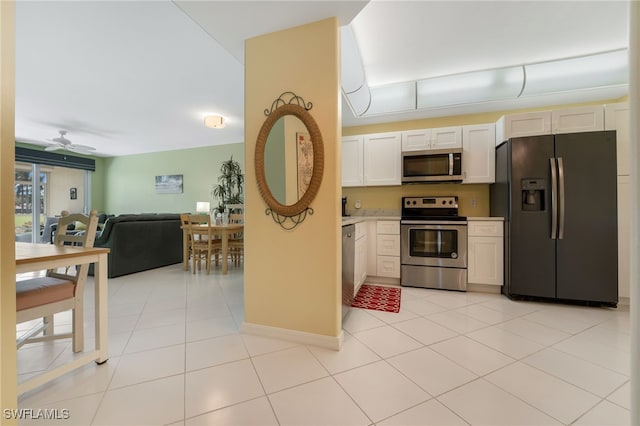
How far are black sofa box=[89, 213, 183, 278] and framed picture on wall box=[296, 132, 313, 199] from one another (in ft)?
10.9

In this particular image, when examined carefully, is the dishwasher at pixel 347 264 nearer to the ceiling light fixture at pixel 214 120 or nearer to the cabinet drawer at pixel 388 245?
the cabinet drawer at pixel 388 245

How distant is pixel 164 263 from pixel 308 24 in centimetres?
437

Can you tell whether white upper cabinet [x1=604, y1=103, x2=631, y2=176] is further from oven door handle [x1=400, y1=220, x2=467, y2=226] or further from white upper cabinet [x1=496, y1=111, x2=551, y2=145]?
oven door handle [x1=400, y1=220, x2=467, y2=226]

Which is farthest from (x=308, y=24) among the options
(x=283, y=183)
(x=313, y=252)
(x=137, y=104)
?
(x=137, y=104)

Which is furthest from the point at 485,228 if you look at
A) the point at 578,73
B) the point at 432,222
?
the point at 578,73

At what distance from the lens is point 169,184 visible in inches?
270

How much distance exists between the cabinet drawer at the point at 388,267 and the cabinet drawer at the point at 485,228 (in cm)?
97

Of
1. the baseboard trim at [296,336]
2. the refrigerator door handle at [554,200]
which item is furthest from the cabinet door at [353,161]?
the baseboard trim at [296,336]

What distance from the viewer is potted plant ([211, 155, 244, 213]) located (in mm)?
5812

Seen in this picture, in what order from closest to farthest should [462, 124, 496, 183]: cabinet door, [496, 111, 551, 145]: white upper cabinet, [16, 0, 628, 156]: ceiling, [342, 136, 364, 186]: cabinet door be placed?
[16, 0, 628, 156]: ceiling → [496, 111, 551, 145]: white upper cabinet → [462, 124, 496, 183]: cabinet door → [342, 136, 364, 186]: cabinet door

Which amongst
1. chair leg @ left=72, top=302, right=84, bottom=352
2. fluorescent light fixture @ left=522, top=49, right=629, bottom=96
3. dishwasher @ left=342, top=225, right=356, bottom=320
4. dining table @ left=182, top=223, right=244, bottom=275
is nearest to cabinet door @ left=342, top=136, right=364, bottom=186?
dishwasher @ left=342, top=225, right=356, bottom=320

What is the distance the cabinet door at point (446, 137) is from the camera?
11.5 ft

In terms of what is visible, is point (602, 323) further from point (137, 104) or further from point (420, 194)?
point (137, 104)

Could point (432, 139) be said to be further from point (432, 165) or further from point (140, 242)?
point (140, 242)
